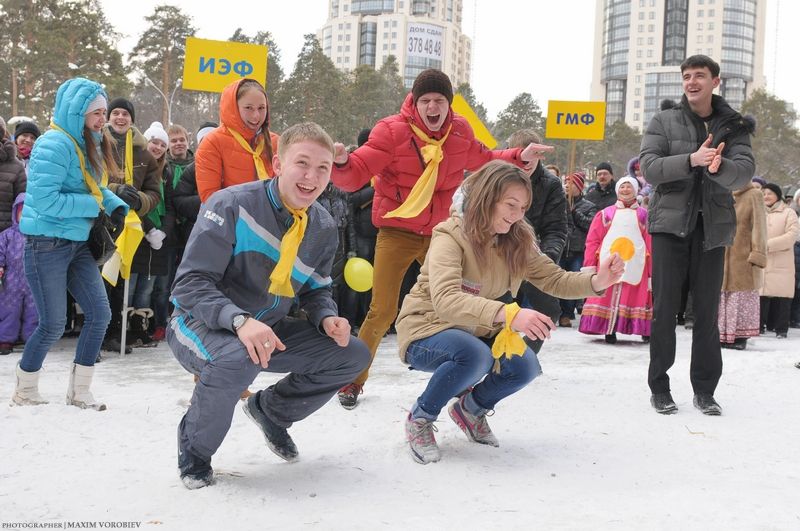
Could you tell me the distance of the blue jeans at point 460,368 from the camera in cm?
383

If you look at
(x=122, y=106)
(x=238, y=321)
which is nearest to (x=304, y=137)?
(x=238, y=321)

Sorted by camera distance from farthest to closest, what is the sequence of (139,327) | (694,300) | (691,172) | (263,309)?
(139,327) < (694,300) < (691,172) < (263,309)

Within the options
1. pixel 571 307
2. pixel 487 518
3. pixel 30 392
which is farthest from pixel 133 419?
pixel 571 307

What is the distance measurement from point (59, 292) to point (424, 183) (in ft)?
7.73

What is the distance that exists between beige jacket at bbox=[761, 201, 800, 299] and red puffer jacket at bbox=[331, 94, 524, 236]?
6.93 m

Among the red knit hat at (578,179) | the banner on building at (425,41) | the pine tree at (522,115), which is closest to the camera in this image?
the red knit hat at (578,179)

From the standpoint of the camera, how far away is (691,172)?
16.8ft

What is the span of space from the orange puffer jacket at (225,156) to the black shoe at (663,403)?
3069mm

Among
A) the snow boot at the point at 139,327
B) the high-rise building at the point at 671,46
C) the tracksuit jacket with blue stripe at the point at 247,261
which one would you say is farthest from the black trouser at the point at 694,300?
the high-rise building at the point at 671,46

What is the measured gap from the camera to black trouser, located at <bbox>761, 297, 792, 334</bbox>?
10.4m

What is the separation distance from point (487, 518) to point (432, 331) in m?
1.12

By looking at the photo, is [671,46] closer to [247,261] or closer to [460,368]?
[460,368]

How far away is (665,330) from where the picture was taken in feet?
17.3

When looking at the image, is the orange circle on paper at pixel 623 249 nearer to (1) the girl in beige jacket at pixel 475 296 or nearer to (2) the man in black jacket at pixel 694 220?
(1) the girl in beige jacket at pixel 475 296
